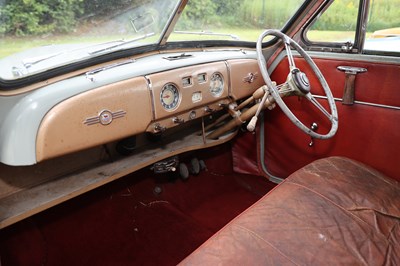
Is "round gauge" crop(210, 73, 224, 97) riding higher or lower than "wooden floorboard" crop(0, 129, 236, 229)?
higher

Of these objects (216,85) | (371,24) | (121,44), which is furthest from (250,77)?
(121,44)

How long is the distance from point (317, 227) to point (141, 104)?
97 cm

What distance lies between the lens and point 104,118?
61.2 inches

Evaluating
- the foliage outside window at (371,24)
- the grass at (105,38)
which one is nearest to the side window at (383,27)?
the foliage outside window at (371,24)

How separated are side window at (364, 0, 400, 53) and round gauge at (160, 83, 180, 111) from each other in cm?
117

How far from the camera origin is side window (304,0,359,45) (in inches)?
81.9

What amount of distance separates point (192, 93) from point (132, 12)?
547 millimetres

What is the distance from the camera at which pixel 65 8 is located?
156 cm

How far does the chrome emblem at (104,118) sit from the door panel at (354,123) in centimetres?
133

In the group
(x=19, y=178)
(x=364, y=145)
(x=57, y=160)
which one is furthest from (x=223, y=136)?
(x=19, y=178)

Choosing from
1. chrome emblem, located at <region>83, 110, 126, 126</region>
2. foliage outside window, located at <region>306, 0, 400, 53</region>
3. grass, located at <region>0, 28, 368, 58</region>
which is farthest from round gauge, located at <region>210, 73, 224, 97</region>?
foliage outside window, located at <region>306, 0, 400, 53</region>

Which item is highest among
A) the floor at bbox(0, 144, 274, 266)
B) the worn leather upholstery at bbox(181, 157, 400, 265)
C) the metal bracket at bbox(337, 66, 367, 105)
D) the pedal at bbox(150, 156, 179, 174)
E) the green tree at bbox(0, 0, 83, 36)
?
the green tree at bbox(0, 0, 83, 36)

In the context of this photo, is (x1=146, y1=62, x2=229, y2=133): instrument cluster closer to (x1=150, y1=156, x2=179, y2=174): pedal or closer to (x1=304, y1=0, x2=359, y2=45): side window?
(x1=150, y1=156, x2=179, y2=174): pedal

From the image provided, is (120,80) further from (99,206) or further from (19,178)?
(99,206)
